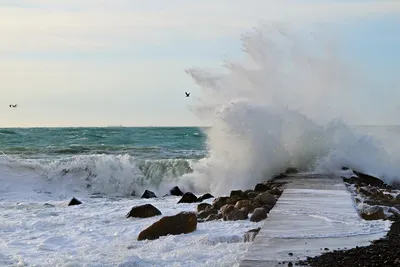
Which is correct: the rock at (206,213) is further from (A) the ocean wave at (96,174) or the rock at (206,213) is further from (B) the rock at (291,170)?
(A) the ocean wave at (96,174)

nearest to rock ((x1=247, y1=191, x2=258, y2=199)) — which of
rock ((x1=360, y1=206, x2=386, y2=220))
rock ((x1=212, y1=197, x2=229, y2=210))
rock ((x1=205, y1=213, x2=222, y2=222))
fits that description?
rock ((x1=212, y1=197, x2=229, y2=210))

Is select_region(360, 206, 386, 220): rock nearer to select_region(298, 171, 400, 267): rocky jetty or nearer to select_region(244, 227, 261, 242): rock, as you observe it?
select_region(298, 171, 400, 267): rocky jetty

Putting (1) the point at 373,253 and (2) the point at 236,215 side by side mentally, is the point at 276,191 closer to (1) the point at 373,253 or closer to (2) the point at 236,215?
(2) the point at 236,215

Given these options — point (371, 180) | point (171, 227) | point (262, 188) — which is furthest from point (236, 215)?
point (371, 180)

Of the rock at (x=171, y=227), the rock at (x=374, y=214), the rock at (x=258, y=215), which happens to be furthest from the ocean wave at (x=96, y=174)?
the rock at (x=374, y=214)

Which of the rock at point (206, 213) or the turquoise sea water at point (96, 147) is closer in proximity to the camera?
the rock at point (206, 213)

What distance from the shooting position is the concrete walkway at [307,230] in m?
5.29

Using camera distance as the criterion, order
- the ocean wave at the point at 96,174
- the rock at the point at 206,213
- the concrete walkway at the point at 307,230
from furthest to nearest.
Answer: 1. the ocean wave at the point at 96,174
2. the rock at the point at 206,213
3. the concrete walkway at the point at 307,230

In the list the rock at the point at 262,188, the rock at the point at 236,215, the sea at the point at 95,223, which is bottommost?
the sea at the point at 95,223

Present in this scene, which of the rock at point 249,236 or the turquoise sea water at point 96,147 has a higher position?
the turquoise sea water at point 96,147

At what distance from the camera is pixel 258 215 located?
27.5 feet

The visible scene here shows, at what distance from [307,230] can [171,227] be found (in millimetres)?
2057

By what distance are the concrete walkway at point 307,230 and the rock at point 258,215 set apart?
0.28 m

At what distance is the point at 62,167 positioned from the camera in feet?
63.8
